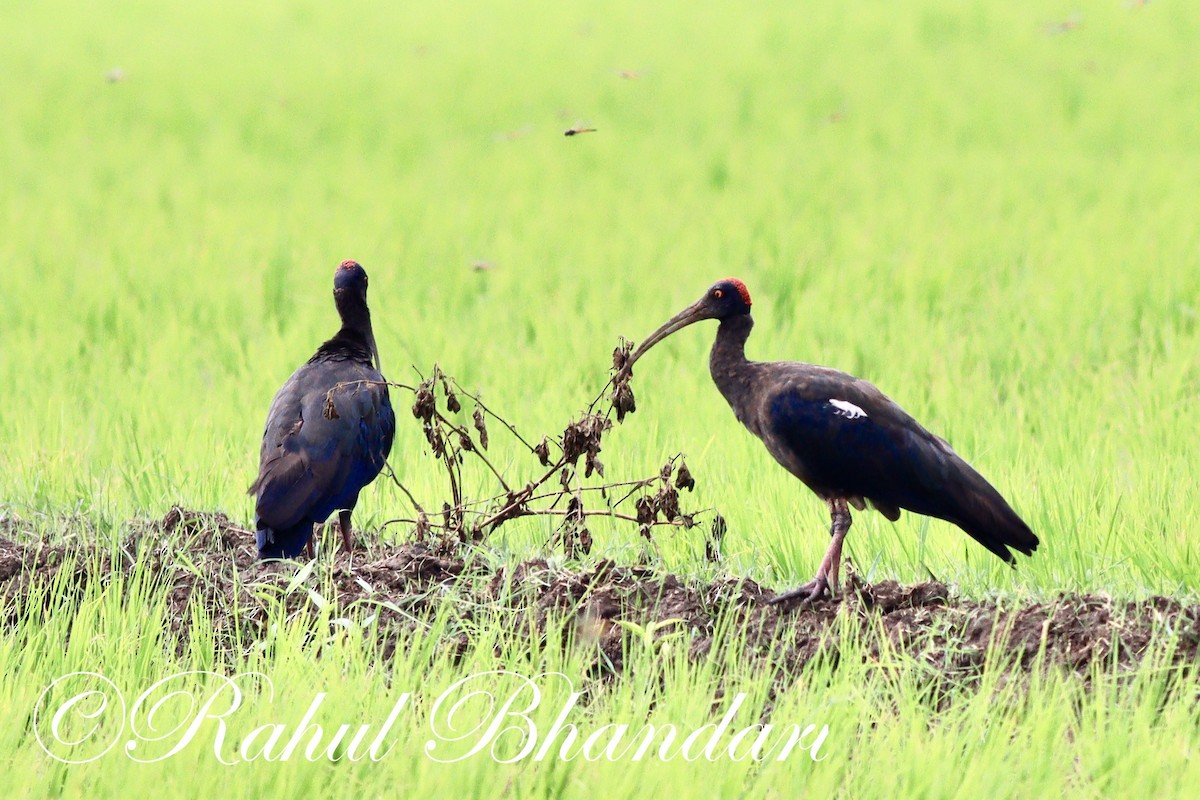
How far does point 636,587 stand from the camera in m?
4.79

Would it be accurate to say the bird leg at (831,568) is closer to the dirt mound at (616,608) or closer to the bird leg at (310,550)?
the dirt mound at (616,608)

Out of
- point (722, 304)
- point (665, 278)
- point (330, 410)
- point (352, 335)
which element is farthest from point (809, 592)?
point (665, 278)

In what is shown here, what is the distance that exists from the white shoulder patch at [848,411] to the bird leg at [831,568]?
30 centimetres

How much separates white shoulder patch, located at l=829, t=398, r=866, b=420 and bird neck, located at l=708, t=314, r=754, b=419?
0.40 m

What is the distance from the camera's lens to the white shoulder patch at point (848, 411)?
4.95m

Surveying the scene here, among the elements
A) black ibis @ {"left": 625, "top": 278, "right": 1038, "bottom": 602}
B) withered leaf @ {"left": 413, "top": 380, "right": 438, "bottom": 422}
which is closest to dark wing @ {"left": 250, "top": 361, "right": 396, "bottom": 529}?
withered leaf @ {"left": 413, "top": 380, "right": 438, "bottom": 422}

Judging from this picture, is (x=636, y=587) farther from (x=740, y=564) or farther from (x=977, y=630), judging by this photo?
(x=977, y=630)

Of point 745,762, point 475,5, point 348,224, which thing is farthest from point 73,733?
point 475,5

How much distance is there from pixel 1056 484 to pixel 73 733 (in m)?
3.49

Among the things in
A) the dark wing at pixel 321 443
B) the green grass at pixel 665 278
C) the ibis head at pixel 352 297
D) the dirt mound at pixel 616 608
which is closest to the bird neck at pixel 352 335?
the ibis head at pixel 352 297

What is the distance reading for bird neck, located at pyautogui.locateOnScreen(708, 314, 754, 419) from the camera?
17.4 ft

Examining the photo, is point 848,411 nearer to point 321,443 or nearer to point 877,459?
point 877,459

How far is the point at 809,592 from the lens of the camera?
4719 mm

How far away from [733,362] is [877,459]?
0.66 m
